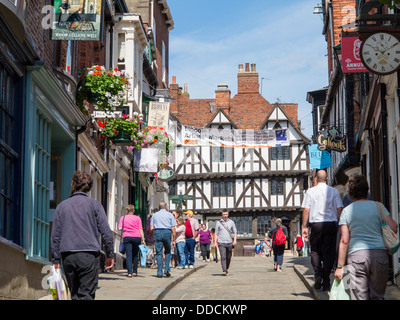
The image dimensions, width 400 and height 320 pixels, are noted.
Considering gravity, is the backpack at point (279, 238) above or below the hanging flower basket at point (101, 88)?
below

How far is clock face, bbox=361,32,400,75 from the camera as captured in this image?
11719 millimetres

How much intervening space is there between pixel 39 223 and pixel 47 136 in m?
1.68

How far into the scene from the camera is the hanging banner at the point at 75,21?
12078mm

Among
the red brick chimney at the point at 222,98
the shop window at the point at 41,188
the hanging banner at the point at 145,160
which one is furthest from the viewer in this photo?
the red brick chimney at the point at 222,98

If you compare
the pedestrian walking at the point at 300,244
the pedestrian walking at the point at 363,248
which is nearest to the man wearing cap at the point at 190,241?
the pedestrian walking at the point at 363,248

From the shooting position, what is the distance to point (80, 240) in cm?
766

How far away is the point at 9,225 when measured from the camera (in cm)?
993

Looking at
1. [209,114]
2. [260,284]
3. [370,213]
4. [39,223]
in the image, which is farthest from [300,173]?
[370,213]

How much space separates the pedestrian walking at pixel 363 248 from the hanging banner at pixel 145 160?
51.8 ft

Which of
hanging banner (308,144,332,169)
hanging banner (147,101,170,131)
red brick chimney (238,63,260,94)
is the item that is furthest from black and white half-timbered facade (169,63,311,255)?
hanging banner (147,101,170,131)

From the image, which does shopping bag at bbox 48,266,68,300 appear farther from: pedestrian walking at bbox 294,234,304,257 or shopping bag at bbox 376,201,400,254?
pedestrian walking at bbox 294,234,304,257

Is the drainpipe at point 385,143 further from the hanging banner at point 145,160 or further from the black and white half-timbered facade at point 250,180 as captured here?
the black and white half-timbered facade at point 250,180

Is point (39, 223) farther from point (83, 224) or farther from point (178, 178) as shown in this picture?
point (178, 178)

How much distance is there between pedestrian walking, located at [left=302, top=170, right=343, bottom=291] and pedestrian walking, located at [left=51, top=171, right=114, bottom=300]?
3.94m
